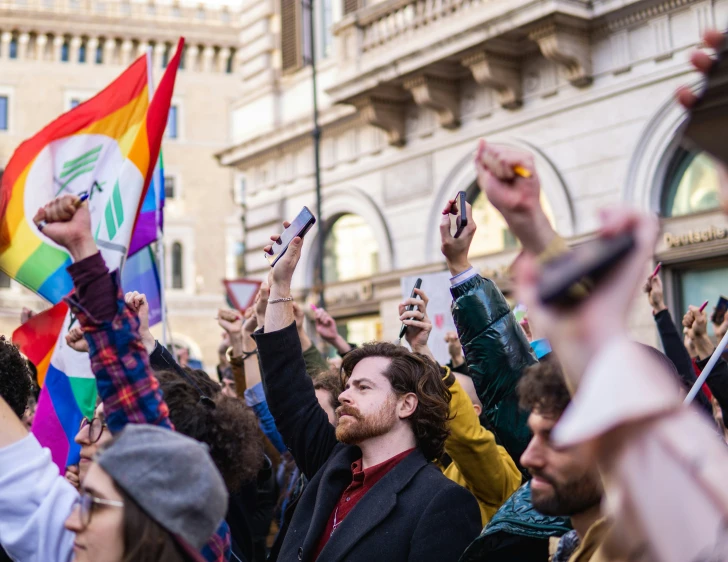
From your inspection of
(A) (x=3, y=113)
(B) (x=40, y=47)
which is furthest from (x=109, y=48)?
(A) (x=3, y=113)

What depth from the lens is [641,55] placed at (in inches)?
416

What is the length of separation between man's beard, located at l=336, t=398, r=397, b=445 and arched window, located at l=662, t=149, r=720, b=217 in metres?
7.52

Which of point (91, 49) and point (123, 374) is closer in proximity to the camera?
point (123, 374)

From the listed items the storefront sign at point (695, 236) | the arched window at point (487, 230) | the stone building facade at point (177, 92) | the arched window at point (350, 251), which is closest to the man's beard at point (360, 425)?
the storefront sign at point (695, 236)

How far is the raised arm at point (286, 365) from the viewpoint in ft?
11.7

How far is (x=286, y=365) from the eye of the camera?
3580mm

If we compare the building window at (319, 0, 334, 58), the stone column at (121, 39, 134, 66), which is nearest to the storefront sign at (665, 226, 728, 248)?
the building window at (319, 0, 334, 58)

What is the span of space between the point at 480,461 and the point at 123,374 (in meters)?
1.49

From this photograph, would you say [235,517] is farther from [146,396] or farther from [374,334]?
[374,334]

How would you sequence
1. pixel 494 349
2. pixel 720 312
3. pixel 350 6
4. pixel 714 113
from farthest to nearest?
pixel 350 6 < pixel 720 312 < pixel 494 349 < pixel 714 113

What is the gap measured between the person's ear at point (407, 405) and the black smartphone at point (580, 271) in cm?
230

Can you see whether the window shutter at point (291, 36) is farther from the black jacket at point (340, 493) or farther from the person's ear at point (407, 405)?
the person's ear at point (407, 405)

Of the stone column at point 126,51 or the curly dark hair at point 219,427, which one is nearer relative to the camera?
the curly dark hair at point 219,427

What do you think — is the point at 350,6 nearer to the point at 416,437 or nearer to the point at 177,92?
the point at 416,437
